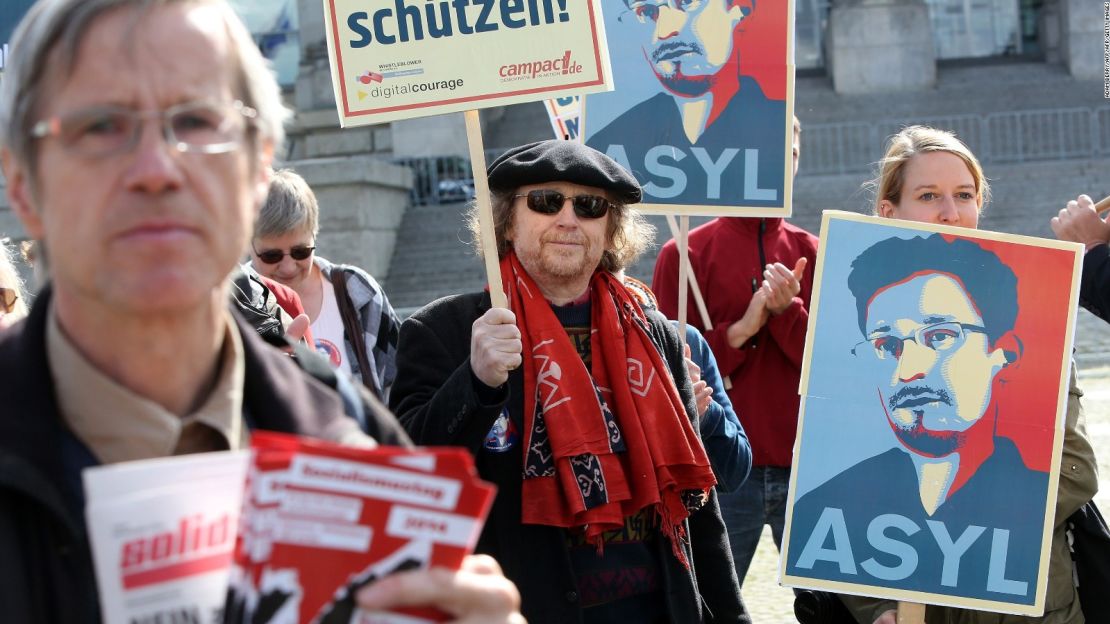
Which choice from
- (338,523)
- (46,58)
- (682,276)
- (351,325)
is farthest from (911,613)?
(46,58)

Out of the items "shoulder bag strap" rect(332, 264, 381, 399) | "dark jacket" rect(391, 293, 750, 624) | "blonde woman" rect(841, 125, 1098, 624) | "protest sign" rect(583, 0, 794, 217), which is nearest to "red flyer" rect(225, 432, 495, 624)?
"dark jacket" rect(391, 293, 750, 624)

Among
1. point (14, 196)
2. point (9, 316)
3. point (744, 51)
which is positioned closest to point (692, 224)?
point (744, 51)

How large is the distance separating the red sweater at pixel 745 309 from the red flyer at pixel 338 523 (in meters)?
3.48

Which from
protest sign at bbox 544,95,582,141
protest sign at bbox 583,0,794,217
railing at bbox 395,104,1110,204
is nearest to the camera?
protest sign at bbox 583,0,794,217

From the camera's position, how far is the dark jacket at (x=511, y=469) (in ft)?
10.0

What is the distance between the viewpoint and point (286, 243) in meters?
4.75

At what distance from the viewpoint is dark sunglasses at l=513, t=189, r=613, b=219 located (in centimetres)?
345

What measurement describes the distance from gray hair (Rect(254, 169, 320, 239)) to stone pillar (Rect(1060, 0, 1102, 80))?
22.0 m

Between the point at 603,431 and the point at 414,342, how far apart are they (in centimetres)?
50

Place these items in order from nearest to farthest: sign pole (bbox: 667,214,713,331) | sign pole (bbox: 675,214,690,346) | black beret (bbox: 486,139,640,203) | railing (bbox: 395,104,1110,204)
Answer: black beret (bbox: 486,139,640,203) < sign pole (bbox: 675,214,690,346) < sign pole (bbox: 667,214,713,331) < railing (bbox: 395,104,1110,204)

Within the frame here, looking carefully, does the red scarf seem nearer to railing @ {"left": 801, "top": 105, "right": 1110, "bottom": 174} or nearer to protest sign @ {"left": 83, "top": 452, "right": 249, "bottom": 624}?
protest sign @ {"left": 83, "top": 452, "right": 249, "bottom": 624}

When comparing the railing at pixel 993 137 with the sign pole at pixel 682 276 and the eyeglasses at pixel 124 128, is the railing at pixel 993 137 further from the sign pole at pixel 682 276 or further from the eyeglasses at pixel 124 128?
the eyeglasses at pixel 124 128

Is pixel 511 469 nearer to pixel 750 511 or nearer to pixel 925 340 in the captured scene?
pixel 925 340

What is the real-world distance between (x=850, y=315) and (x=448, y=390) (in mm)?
1043
